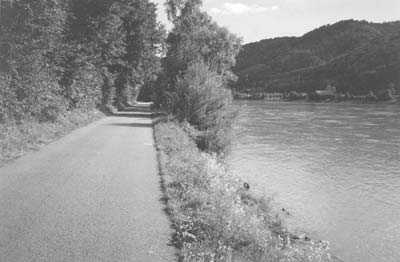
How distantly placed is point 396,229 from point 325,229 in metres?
2.05

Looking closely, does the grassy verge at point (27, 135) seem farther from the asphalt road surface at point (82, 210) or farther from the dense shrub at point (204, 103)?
the dense shrub at point (204, 103)

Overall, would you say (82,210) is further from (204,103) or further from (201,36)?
(201,36)

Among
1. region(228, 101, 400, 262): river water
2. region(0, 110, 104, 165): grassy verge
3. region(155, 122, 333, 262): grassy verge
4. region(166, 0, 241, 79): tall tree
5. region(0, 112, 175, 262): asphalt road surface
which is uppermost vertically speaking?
region(166, 0, 241, 79): tall tree

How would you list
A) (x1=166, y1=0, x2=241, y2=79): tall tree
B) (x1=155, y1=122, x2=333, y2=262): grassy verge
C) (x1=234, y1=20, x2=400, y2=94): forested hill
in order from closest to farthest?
(x1=155, y1=122, x2=333, y2=262): grassy verge, (x1=166, y1=0, x2=241, y2=79): tall tree, (x1=234, y1=20, x2=400, y2=94): forested hill

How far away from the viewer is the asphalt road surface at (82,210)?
5.39m

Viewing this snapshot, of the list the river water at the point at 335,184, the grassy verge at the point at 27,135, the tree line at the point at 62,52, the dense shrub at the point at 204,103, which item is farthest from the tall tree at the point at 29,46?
the dense shrub at the point at 204,103

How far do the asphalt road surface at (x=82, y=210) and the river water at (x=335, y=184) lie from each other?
455 cm

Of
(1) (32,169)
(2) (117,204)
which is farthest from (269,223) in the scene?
(1) (32,169)

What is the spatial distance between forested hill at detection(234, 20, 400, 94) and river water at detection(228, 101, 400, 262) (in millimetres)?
79911

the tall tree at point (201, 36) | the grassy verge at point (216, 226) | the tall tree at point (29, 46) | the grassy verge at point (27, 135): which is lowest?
the grassy verge at point (216, 226)

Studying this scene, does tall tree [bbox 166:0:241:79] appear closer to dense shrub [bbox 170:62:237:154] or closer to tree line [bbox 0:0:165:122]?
tree line [bbox 0:0:165:122]

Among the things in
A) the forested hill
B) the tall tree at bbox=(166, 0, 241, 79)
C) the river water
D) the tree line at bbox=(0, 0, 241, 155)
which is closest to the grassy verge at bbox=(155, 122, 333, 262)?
the river water

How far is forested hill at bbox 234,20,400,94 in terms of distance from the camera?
107375 mm

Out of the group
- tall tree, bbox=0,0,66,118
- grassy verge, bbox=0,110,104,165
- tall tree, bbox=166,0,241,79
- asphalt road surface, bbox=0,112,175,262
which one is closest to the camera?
asphalt road surface, bbox=0,112,175,262
